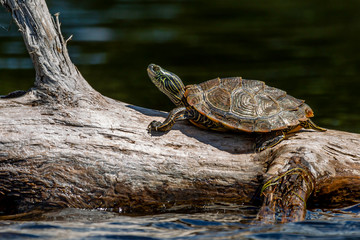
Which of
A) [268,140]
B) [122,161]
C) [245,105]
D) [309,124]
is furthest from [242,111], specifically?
[122,161]

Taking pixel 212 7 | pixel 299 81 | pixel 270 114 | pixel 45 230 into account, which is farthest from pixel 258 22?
pixel 45 230

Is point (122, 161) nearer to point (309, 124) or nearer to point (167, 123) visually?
point (167, 123)

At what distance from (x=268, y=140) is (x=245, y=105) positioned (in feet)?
1.30

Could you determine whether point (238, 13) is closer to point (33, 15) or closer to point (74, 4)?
point (74, 4)

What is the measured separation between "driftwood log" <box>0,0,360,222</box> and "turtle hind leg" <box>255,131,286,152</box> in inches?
2.6

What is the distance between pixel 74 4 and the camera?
52.7ft

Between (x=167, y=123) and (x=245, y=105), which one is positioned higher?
(x=245, y=105)

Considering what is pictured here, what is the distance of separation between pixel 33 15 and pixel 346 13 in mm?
11975

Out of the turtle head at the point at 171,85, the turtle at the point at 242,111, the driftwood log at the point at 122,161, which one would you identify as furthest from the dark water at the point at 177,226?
the turtle head at the point at 171,85

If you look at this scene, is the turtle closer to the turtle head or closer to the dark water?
the turtle head

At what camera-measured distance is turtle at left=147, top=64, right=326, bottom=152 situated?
4.91m

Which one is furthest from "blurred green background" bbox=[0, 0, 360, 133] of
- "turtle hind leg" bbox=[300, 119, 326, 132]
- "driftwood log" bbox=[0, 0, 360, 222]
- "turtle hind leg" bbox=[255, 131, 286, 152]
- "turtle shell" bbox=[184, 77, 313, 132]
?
"driftwood log" bbox=[0, 0, 360, 222]

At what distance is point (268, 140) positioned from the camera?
498 centimetres

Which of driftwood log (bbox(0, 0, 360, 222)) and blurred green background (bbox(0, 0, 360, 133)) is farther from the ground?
blurred green background (bbox(0, 0, 360, 133))
